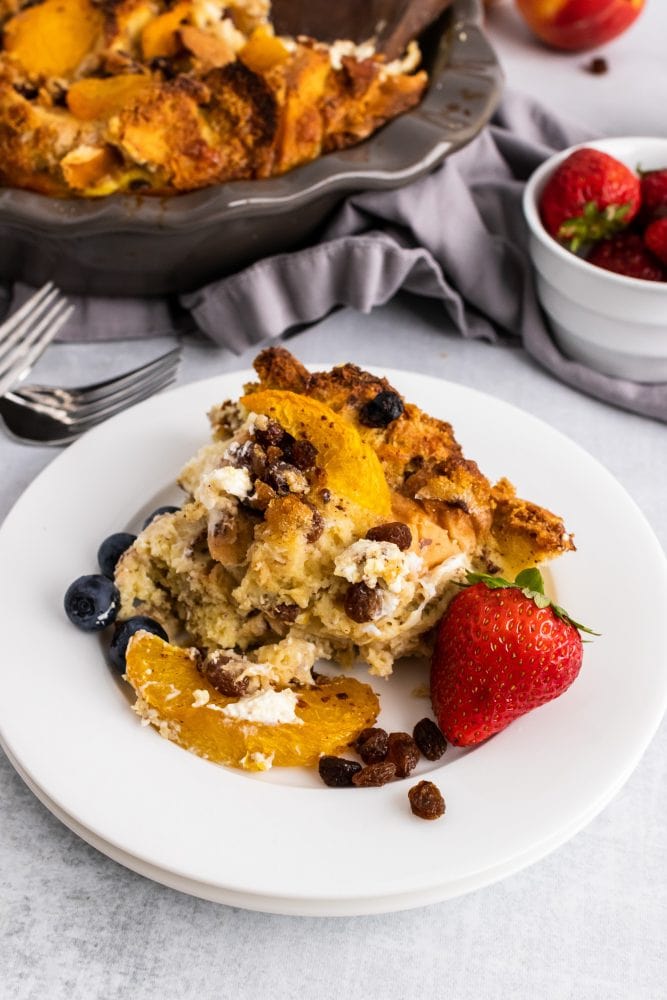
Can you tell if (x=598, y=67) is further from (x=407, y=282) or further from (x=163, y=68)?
(x=163, y=68)

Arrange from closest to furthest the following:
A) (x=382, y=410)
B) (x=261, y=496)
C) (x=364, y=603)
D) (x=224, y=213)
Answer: (x=364, y=603)
(x=261, y=496)
(x=382, y=410)
(x=224, y=213)

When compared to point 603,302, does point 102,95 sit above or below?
above

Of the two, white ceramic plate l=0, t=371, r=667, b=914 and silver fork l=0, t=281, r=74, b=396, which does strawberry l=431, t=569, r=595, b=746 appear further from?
silver fork l=0, t=281, r=74, b=396

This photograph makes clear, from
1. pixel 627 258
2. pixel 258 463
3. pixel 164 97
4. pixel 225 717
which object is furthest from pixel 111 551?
pixel 627 258

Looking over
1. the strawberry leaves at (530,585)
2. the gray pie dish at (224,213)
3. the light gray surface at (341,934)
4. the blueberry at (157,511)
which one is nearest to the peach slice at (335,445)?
the strawberry leaves at (530,585)

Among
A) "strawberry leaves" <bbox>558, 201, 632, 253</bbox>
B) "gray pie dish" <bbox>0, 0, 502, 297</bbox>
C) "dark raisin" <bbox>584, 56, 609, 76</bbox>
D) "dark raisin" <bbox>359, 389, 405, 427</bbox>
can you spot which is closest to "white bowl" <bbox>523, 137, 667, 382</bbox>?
"strawberry leaves" <bbox>558, 201, 632, 253</bbox>

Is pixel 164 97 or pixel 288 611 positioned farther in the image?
pixel 164 97

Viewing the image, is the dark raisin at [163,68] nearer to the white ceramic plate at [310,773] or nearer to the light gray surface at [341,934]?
the white ceramic plate at [310,773]

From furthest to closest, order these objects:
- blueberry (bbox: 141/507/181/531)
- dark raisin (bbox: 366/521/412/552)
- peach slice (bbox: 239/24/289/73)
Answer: peach slice (bbox: 239/24/289/73) → blueberry (bbox: 141/507/181/531) → dark raisin (bbox: 366/521/412/552)

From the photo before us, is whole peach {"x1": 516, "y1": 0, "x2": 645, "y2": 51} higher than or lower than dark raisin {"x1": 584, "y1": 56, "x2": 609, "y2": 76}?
higher
